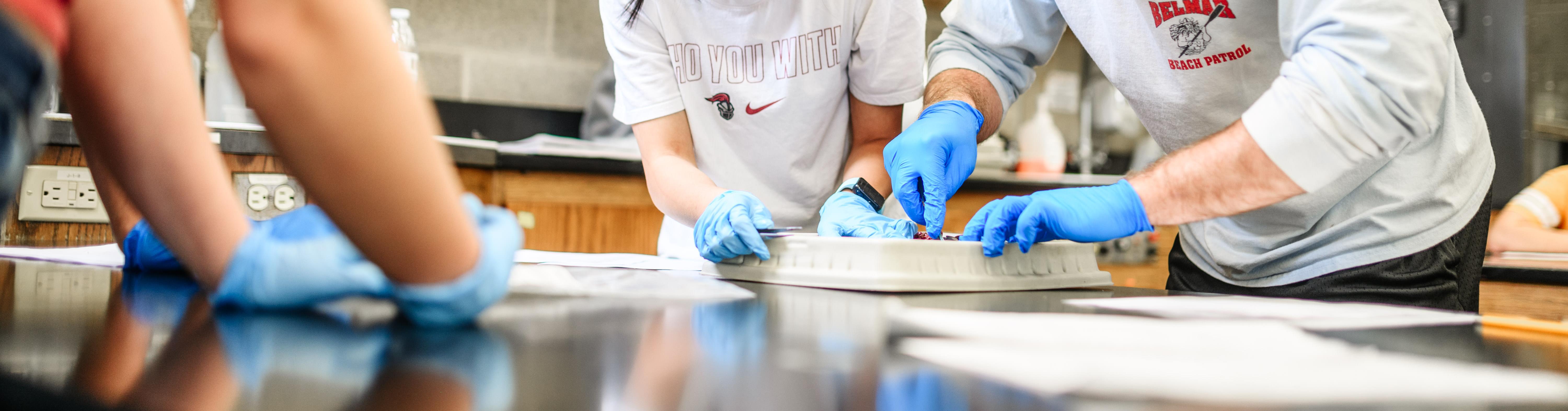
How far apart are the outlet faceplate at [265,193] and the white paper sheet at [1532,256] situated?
2.85 metres

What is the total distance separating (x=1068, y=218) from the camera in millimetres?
884

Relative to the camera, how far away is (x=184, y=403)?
27cm

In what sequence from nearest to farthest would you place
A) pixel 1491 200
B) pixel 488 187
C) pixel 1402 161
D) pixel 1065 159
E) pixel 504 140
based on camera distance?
pixel 1402 161
pixel 1491 200
pixel 488 187
pixel 504 140
pixel 1065 159

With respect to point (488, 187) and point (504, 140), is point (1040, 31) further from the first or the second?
point (504, 140)

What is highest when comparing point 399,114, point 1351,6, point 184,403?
point 1351,6

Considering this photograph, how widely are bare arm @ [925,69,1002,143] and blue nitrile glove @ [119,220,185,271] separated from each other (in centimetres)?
92

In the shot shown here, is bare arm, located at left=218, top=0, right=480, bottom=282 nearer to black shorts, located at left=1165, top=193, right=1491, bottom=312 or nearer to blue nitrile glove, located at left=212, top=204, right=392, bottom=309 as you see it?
blue nitrile glove, located at left=212, top=204, right=392, bottom=309

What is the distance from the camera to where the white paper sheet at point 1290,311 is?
24.0 inches

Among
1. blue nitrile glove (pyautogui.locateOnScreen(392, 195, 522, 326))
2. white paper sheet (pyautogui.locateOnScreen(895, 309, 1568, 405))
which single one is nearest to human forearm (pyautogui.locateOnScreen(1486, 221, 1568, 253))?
white paper sheet (pyautogui.locateOnScreen(895, 309, 1568, 405))

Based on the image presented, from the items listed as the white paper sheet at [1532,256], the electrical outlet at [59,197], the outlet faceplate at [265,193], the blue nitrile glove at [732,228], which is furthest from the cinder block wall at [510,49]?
the white paper sheet at [1532,256]

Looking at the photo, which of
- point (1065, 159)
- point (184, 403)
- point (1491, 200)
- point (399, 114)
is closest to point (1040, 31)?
point (1491, 200)

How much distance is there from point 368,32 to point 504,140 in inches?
87.0

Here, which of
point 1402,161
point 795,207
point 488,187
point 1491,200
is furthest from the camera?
point 488,187

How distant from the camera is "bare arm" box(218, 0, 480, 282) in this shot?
34 cm
